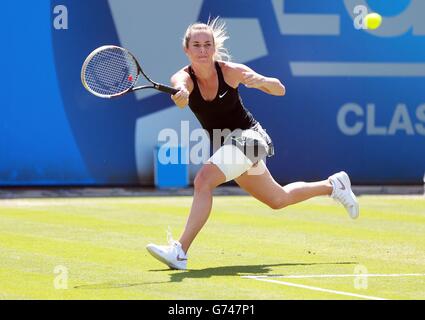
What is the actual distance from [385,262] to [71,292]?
304cm

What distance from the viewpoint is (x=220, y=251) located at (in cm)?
1018

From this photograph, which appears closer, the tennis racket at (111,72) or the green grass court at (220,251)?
the green grass court at (220,251)

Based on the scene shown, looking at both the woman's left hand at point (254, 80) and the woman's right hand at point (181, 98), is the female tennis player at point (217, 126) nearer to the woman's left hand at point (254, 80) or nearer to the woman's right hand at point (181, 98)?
the woman's left hand at point (254, 80)

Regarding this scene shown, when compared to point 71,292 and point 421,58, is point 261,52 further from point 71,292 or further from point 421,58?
point 71,292

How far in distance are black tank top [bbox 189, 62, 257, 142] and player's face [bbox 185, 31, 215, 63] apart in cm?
18

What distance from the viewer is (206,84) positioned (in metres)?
9.20

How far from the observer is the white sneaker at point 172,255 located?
8.71 metres

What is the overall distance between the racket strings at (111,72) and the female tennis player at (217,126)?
1.25 ft

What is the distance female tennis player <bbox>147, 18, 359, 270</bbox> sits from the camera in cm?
884
